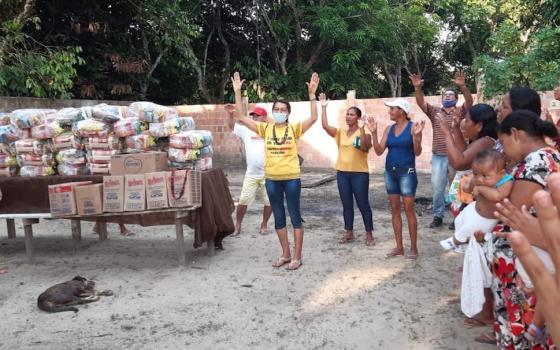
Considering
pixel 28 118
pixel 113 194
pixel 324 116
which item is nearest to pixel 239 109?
pixel 324 116

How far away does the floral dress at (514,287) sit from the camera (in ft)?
8.27

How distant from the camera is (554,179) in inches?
62.6

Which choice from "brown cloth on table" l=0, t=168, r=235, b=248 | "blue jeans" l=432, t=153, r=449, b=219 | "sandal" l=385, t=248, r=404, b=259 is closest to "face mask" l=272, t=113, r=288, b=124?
"brown cloth on table" l=0, t=168, r=235, b=248

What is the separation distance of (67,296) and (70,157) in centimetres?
204

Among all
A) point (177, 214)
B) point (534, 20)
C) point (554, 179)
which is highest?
point (534, 20)

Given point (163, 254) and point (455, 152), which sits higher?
point (455, 152)

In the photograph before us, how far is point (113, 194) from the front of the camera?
5.11m

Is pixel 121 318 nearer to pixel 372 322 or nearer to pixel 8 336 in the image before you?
pixel 8 336

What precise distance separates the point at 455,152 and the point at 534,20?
1377 centimetres

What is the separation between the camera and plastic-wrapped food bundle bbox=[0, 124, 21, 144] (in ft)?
19.4

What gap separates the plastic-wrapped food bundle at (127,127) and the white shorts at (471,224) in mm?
3786

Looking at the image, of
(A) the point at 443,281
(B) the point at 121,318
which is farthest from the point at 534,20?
(B) the point at 121,318

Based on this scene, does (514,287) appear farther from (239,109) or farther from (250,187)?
(250,187)

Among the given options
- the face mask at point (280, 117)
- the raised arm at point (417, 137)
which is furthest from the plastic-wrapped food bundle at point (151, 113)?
the raised arm at point (417, 137)
